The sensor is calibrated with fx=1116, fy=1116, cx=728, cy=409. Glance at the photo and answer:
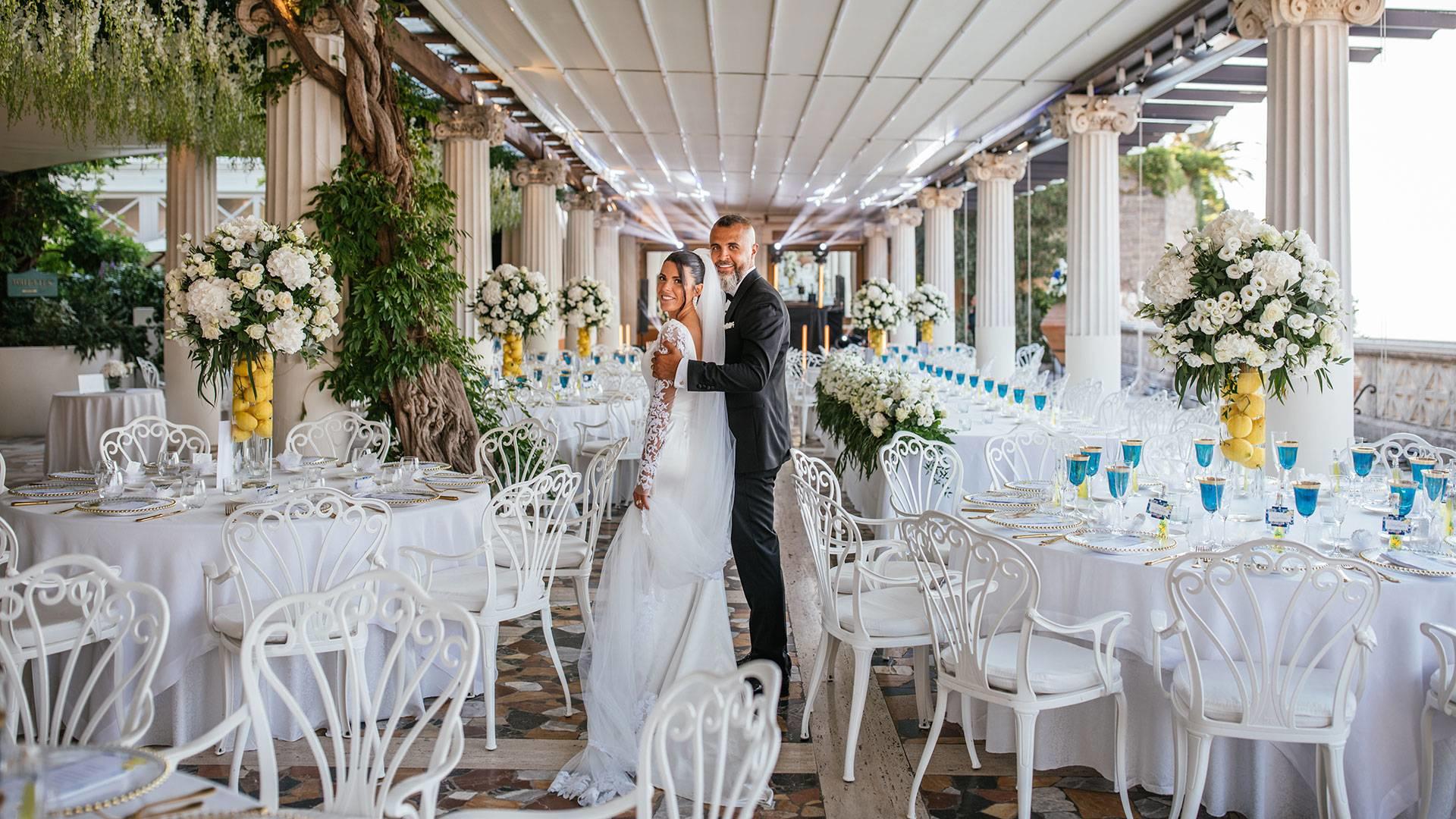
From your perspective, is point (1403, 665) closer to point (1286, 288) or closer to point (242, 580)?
point (1286, 288)

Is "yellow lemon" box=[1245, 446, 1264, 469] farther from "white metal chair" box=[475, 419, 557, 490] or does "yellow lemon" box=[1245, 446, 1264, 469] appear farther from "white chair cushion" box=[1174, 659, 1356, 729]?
"white metal chair" box=[475, 419, 557, 490]

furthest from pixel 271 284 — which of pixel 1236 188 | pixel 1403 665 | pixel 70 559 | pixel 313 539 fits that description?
pixel 1236 188

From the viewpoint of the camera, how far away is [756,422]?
13.1 feet

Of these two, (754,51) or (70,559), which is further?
(754,51)

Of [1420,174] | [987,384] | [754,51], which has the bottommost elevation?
[987,384]

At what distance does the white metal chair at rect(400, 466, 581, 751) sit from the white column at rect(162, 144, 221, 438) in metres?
9.01

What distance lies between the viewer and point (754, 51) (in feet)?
32.2

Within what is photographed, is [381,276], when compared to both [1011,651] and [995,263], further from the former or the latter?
[995,263]

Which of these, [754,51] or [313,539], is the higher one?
[754,51]

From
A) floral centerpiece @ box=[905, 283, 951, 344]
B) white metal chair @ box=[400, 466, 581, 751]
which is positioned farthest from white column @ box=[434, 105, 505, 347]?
white metal chair @ box=[400, 466, 581, 751]

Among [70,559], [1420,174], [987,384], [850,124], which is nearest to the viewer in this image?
[70,559]

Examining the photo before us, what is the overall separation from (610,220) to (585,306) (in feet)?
43.5

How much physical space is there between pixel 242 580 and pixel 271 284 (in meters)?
1.38

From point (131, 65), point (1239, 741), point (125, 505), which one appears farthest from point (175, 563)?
point (131, 65)
